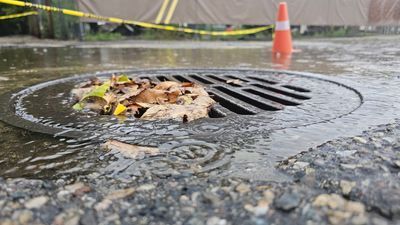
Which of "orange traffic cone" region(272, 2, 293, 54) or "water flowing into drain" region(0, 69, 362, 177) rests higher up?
"orange traffic cone" region(272, 2, 293, 54)

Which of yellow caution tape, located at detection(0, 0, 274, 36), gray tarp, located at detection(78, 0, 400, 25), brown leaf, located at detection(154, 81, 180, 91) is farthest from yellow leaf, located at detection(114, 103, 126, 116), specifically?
gray tarp, located at detection(78, 0, 400, 25)

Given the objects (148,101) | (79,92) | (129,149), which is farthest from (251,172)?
(79,92)

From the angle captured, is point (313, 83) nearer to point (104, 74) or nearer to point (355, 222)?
point (104, 74)

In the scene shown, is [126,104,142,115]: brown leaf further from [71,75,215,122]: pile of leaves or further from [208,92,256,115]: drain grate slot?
[208,92,256,115]: drain grate slot

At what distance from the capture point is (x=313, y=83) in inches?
113

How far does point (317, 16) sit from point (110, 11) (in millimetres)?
5358

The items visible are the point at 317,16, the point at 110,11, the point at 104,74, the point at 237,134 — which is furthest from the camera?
the point at 317,16

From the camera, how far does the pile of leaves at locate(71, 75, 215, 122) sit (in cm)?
192

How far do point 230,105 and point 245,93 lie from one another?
0.86 feet

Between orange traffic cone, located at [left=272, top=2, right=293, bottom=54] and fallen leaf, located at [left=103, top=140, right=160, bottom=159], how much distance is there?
4.82 m

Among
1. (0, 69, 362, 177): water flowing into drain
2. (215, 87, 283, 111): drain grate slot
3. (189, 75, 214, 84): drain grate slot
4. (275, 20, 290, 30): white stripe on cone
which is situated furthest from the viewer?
(275, 20, 290, 30): white stripe on cone

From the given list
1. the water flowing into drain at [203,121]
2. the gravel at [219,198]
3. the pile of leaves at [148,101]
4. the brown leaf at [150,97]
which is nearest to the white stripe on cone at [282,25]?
A: the water flowing into drain at [203,121]

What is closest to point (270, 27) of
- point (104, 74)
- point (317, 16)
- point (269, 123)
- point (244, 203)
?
point (317, 16)

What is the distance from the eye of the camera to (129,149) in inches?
55.8
